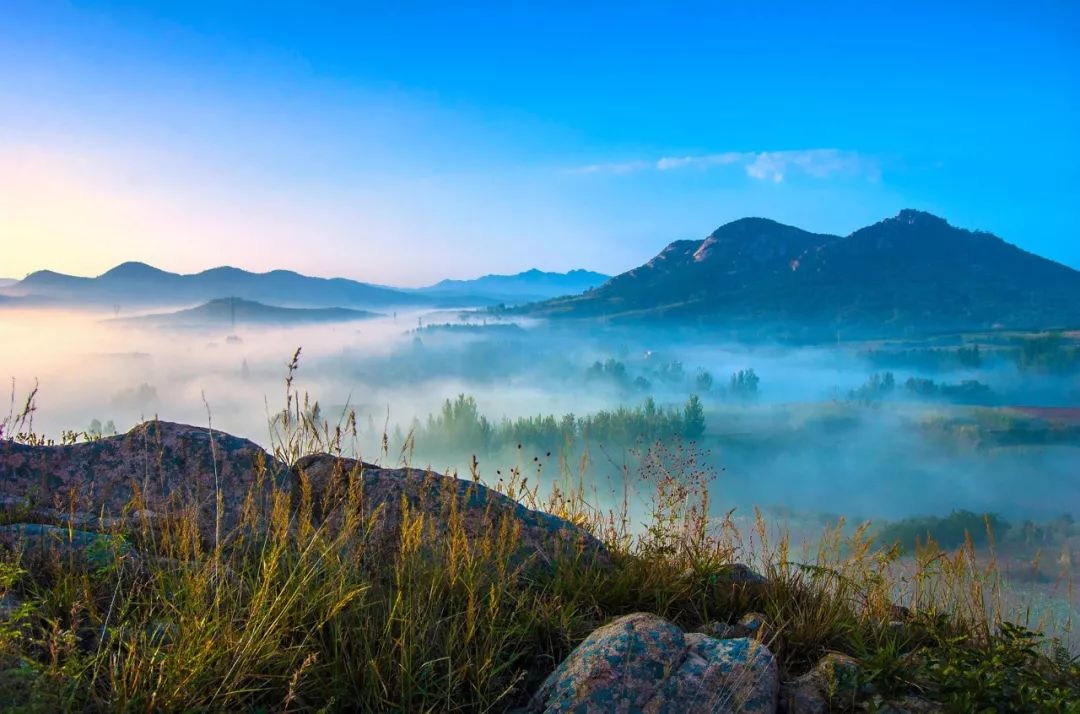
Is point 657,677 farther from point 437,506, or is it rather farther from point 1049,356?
point 1049,356

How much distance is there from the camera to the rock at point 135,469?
23.2 ft

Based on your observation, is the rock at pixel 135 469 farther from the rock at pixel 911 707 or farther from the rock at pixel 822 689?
the rock at pixel 911 707

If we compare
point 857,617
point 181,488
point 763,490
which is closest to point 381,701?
point 857,617

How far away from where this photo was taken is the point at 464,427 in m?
130

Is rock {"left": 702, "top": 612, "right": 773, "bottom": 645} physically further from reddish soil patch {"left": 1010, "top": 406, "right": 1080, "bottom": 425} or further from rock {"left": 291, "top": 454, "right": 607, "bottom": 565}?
reddish soil patch {"left": 1010, "top": 406, "right": 1080, "bottom": 425}

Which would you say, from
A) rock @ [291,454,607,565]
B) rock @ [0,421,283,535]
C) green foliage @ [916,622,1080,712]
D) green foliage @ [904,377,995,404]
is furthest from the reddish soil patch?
rock @ [0,421,283,535]

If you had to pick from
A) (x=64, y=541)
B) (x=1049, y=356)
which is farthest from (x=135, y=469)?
(x=1049, y=356)

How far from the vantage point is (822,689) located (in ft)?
14.2

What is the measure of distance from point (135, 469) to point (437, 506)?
137 inches

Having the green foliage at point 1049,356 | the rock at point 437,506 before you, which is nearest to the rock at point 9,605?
the rock at point 437,506

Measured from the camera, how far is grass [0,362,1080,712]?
3.81 metres

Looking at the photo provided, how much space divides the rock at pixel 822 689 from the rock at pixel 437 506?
191 cm

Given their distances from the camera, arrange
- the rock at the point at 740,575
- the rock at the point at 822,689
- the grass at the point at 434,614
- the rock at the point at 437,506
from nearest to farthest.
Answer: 1. the grass at the point at 434,614
2. the rock at the point at 822,689
3. the rock at the point at 740,575
4. the rock at the point at 437,506

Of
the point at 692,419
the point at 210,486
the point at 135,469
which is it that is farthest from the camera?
the point at 692,419
